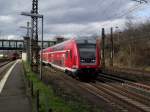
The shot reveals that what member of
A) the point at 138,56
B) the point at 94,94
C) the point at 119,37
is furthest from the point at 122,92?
the point at 119,37

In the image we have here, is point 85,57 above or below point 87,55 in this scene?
below

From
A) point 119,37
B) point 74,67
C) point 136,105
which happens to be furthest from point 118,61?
point 136,105

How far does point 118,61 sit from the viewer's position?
69562 mm

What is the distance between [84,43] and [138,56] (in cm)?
3177

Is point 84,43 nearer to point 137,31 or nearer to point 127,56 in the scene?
point 127,56

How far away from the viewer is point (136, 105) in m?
17.5

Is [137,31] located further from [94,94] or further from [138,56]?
[94,94]

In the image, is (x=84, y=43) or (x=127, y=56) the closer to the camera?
(x=84, y=43)

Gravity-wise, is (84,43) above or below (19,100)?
above

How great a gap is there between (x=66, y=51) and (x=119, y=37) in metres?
45.0

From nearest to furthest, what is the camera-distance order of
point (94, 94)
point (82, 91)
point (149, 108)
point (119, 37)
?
1. point (149, 108)
2. point (94, 94)
3. point (82, 91)
4. point (119, 37)

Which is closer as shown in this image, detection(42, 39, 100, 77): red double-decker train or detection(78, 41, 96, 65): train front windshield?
detection(42, 39, 100, 77): red double-decker train

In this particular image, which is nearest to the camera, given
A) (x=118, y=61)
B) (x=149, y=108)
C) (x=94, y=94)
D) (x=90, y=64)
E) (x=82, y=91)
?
(x=149, y=108)

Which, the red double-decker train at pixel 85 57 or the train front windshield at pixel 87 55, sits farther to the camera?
the train front windshield at pixel 87 55
